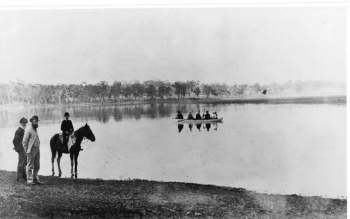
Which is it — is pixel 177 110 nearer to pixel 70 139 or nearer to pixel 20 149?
pixel 70 139

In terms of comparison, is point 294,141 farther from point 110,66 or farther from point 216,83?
point 110,66

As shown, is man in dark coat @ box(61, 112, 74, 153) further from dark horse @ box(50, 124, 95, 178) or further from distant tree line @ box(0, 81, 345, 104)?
distant tree line @ box(0, 81, 345, 104)

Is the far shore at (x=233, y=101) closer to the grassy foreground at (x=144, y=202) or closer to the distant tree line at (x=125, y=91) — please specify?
the distant tree line at (x=125, y=91)

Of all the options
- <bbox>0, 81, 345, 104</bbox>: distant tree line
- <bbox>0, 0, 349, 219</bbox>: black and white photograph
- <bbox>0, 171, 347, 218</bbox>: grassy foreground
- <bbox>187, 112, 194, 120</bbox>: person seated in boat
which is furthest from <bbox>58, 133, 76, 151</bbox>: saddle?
<bbox>187, 112, 194, 120</bbox>: person seated in boat

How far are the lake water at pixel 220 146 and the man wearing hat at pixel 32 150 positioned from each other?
3.54 ft

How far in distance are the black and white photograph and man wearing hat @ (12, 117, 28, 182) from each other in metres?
0.04

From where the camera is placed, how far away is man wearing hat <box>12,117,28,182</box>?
1139cm

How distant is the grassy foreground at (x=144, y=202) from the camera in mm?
10016

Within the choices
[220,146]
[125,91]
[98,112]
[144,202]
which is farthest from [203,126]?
[144,202]

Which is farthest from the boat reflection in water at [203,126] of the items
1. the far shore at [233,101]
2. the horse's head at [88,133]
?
the horse's head at [88,133]

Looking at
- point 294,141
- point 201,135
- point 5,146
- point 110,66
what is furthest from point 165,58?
point 5,146

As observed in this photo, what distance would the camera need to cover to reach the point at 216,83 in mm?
12438

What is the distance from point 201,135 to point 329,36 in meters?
4.79

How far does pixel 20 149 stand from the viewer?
1152 centimetres
